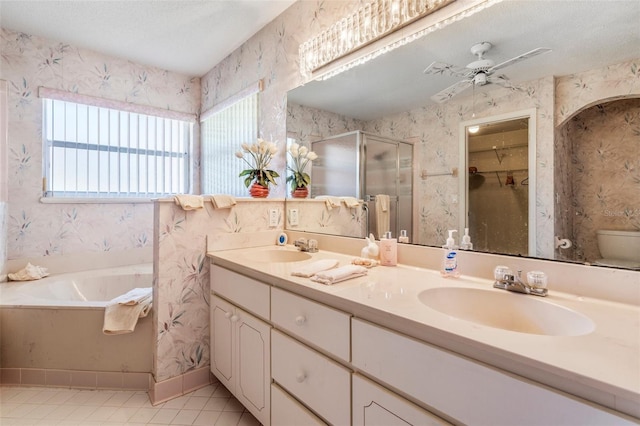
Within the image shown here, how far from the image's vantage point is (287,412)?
1176 mm

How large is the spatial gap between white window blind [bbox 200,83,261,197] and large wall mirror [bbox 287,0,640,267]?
151 cm

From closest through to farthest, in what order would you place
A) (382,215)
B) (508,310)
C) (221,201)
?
(508,310), (382,215), (221,201)

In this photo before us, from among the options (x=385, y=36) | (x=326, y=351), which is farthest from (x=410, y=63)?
(x=326, y=351)

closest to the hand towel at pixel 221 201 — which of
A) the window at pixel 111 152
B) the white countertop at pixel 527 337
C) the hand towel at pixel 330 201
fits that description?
the hand towel at pixel 330 201

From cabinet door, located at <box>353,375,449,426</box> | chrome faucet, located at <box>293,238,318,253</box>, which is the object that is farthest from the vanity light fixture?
cabinet door, located at <box>353,375,449,426</box>

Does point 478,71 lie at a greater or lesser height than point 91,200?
greater

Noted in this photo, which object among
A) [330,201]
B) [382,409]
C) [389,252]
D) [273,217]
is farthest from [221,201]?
[382,409]

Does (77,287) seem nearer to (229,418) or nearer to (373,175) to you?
(229,418)

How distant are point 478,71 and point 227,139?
241cm

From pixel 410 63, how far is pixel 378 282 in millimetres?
1026

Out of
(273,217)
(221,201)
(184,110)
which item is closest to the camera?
(221,201)

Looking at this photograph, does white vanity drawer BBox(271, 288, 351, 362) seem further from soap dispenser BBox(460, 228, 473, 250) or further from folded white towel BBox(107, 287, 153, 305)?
folded white towel BBox(107, 287, 153, 305)

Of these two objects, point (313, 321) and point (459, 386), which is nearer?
point (459, 386)

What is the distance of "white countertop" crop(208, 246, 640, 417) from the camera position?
1.72 feet
